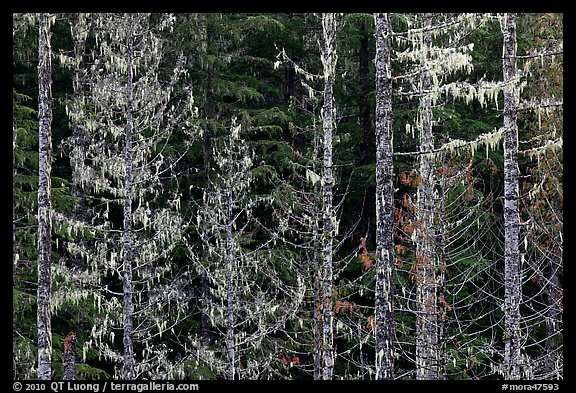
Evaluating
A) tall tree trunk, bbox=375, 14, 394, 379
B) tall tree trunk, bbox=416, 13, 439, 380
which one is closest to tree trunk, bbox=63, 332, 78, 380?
tall tree trunk, bbox=416, 13, 439, 380

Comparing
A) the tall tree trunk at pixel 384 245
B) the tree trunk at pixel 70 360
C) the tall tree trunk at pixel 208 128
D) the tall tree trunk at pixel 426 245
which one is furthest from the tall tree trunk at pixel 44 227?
the tall tree trunk at pixel 426 245

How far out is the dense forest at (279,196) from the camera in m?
11.8

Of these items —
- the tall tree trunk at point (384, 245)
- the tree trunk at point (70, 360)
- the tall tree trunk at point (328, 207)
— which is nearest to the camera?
the tall tree trunk at point (384, 245)

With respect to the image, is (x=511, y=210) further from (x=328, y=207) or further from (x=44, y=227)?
(x=44, y=227)

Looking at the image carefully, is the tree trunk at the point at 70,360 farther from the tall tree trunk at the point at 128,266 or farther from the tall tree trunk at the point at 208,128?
the tall tree trunk at the point at 208,128

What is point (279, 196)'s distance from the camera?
17.1 metres

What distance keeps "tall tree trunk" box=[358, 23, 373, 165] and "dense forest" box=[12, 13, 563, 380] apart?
0.07 m

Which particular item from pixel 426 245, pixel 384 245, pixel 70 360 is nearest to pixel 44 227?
pixel 70 360

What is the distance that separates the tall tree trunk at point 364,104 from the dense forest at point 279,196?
0.07m

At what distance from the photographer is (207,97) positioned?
19.0m

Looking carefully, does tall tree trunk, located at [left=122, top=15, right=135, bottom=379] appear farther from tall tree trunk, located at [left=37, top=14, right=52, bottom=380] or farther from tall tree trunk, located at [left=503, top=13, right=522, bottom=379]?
tall tree trunk, located at [left=503, top=13, right=522, bottom=379]

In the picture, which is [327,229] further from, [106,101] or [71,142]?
[71,142]

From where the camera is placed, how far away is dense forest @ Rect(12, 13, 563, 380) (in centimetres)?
1180

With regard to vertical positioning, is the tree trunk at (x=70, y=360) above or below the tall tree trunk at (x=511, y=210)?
below
